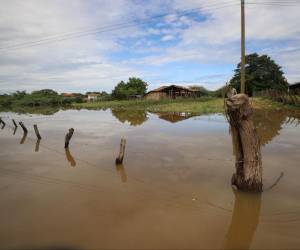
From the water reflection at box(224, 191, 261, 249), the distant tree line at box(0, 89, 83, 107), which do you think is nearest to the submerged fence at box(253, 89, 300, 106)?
the water reflection at box(224, 191, 261, 249)

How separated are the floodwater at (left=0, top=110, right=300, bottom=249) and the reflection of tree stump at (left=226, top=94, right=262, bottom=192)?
1.23 ft

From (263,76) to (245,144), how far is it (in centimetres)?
5173

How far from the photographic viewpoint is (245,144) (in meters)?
6.32

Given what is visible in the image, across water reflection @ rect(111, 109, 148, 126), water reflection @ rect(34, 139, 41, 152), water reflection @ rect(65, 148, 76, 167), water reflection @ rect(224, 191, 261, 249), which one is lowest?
water reflection @ rect(224, 191, 261, 249)

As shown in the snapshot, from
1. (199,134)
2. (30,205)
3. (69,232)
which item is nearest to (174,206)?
(69,232)

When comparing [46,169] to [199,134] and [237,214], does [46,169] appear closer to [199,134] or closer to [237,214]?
[237,214]

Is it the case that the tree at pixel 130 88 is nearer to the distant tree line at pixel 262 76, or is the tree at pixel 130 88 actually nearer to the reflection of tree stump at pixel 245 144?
the distant tree line at pixel 262 76

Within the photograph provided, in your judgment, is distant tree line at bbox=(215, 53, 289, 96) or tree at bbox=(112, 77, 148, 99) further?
tree at bbox=(112, 77, 148, 99)

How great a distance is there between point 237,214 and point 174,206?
1459 millimetres

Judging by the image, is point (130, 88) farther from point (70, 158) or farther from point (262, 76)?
point (70, 158)

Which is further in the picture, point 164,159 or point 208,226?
point 164,159

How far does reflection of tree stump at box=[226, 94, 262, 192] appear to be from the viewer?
598 centimetres

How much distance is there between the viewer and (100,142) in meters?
15.0

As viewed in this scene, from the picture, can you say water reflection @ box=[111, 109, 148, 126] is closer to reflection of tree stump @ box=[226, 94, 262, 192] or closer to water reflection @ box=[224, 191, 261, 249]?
reflection of tree stump @ box=[226, 94, 262, 192]
